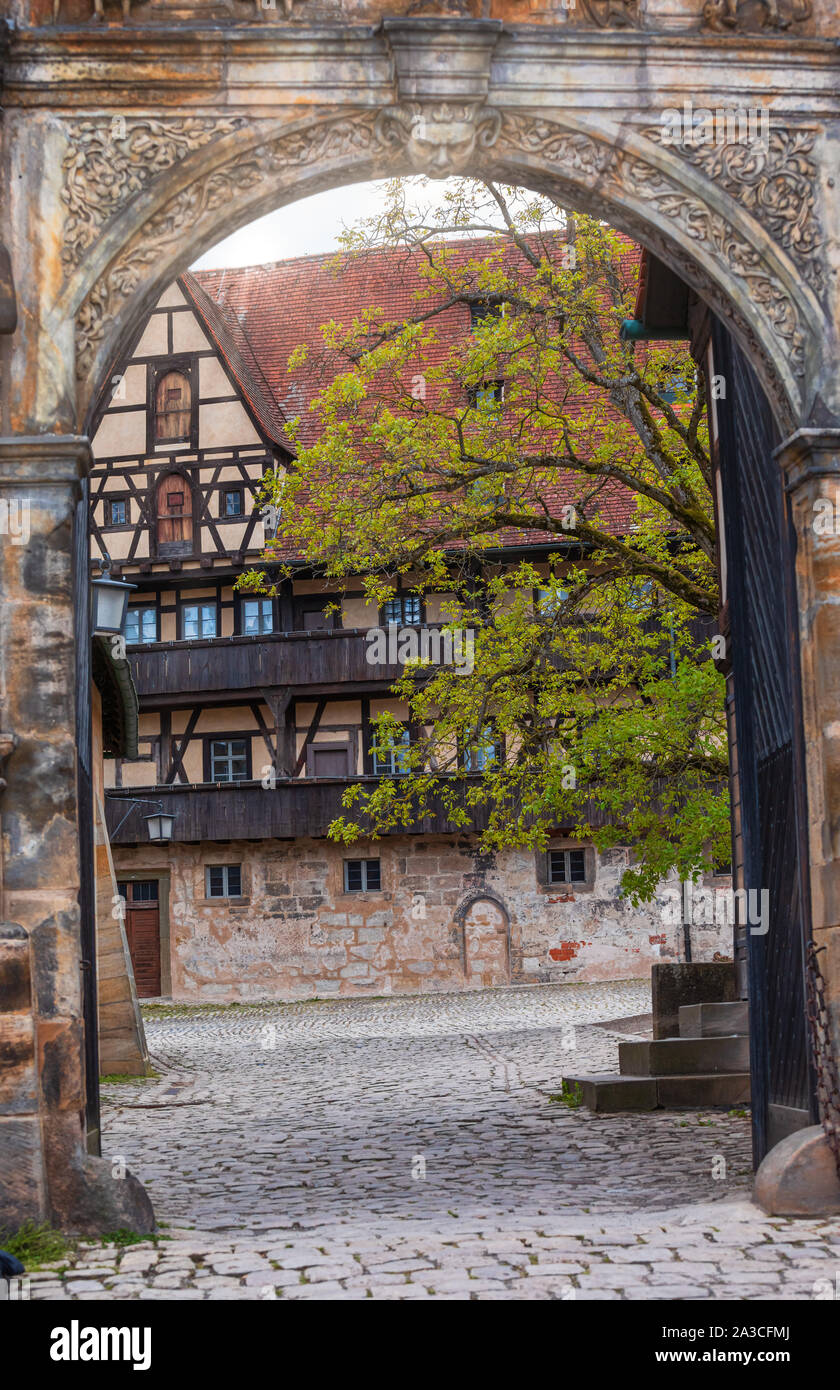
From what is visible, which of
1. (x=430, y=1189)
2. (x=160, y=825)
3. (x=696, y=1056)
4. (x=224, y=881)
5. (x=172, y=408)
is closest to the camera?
(x=430, y=1189)

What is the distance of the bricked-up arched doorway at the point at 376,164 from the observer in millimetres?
5566

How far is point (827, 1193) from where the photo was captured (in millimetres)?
5254

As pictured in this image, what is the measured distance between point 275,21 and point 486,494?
683cm

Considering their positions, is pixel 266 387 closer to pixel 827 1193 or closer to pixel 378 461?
pixel 378 461

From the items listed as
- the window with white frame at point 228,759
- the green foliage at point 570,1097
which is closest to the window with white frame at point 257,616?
the window with white frame at point 228,759

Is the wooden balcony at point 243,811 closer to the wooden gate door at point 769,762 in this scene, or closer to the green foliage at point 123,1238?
the wooden gate door at point 769,762

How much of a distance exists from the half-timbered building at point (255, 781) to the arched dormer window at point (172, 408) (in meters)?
0.04

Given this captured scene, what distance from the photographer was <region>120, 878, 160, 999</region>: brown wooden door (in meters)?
28.8

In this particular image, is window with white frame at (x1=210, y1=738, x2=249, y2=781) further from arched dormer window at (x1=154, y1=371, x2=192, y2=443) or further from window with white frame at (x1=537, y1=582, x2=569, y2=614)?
window with white frame at (x1=537, y1=582, x2=569, y2=614)

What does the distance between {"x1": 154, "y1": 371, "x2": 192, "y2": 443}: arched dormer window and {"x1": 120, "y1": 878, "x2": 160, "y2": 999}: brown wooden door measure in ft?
27.8

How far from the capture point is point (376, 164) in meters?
5.98

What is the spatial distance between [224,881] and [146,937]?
1835 millimetres

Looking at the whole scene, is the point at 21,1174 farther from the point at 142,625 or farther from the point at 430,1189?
the point at 142,625

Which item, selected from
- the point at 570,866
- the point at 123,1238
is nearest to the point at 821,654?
the point at 123,1238
